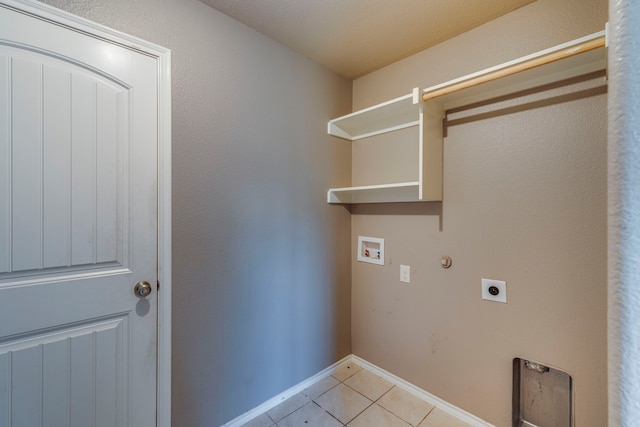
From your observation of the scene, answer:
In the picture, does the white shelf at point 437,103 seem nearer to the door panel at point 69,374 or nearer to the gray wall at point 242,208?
the gray wall at point 242,208

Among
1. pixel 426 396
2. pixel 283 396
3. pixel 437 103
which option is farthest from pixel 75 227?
pixel 426 396

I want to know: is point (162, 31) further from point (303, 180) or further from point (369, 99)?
point (369, 99)

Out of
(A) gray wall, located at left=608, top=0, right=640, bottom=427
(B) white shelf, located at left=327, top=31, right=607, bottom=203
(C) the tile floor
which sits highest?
(B) white shelf, located at left=327, top=31, right=607, bottom=203

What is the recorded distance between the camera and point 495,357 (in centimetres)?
160

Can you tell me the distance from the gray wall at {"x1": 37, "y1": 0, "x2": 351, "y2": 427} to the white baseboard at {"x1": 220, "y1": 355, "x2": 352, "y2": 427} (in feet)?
0.12

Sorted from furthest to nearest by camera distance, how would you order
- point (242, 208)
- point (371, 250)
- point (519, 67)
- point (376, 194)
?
point (371, 250), point (376, 194), point (242, 208), point (519, 67)

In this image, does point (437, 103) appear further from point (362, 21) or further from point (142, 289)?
point (142, 289)

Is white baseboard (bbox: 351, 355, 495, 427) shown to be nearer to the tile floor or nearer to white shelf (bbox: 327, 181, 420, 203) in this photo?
the tile floor

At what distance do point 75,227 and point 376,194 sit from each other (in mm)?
1750

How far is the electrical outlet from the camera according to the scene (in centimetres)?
197

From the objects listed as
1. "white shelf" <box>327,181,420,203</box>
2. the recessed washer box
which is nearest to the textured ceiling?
"white shelf" <box>327,181,420,203</box>

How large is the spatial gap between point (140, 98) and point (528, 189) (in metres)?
2.03

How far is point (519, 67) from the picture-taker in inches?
50.8

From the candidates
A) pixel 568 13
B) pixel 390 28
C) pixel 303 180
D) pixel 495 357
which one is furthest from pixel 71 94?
pixel 495 357
